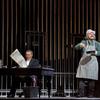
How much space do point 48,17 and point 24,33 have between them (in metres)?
0.76

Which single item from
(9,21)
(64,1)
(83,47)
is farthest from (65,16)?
(83,47)

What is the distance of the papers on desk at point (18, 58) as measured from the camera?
1162 centimetres

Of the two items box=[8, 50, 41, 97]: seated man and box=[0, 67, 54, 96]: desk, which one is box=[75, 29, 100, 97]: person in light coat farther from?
box=[8, 50, 41, 97]: seated man

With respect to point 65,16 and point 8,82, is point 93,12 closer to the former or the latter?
point 65,16

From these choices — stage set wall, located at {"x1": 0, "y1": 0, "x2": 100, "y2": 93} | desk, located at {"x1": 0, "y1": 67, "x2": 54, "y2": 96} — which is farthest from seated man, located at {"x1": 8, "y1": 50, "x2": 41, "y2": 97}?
stage set wall, located at {"x1": 0, "y1": 0, "x2": 100, "y2": 93}

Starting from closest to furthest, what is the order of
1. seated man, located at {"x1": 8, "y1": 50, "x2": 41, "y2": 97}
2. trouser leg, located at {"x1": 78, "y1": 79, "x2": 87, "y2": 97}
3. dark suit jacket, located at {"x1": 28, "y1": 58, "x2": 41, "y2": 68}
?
trouser leg, located at {"x1": 78, "y1": 79, "x2": 87, "y2": 97}
seated man, located at {"x1": 8, "y1": 50, "x2": 41, "y2": 97}
dark suit jacket, located at {"x1": 28, "y1": 58, "x2": 41, "y2": 68}

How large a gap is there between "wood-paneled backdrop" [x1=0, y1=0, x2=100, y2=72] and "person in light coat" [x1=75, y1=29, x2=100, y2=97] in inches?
73.3

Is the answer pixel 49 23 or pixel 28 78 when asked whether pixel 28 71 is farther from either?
pixel 49 23

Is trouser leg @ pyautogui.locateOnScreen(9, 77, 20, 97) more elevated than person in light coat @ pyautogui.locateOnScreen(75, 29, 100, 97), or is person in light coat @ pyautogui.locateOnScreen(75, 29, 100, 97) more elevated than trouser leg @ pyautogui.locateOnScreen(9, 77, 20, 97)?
person in light coat @ pyautogui.locateOnScreen(75, 29, 100, 97)

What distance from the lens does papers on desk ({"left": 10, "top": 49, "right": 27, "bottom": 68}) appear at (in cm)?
1162

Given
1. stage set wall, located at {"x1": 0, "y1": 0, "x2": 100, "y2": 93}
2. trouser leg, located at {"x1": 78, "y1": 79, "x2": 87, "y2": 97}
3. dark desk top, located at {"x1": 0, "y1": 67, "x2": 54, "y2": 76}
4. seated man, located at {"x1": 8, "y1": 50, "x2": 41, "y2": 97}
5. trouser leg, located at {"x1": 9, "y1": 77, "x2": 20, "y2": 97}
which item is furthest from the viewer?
stage set wall, located at {"x1": 0, "y1": 0, "x2": 100, "y2": 93}

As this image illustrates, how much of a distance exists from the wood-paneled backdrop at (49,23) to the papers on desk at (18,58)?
191 centimetres

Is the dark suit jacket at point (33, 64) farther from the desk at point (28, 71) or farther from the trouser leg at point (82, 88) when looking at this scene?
the trouser leg at point (82, 88)

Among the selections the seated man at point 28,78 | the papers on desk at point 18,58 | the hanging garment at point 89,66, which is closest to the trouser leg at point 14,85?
the seated man at point 28,78
